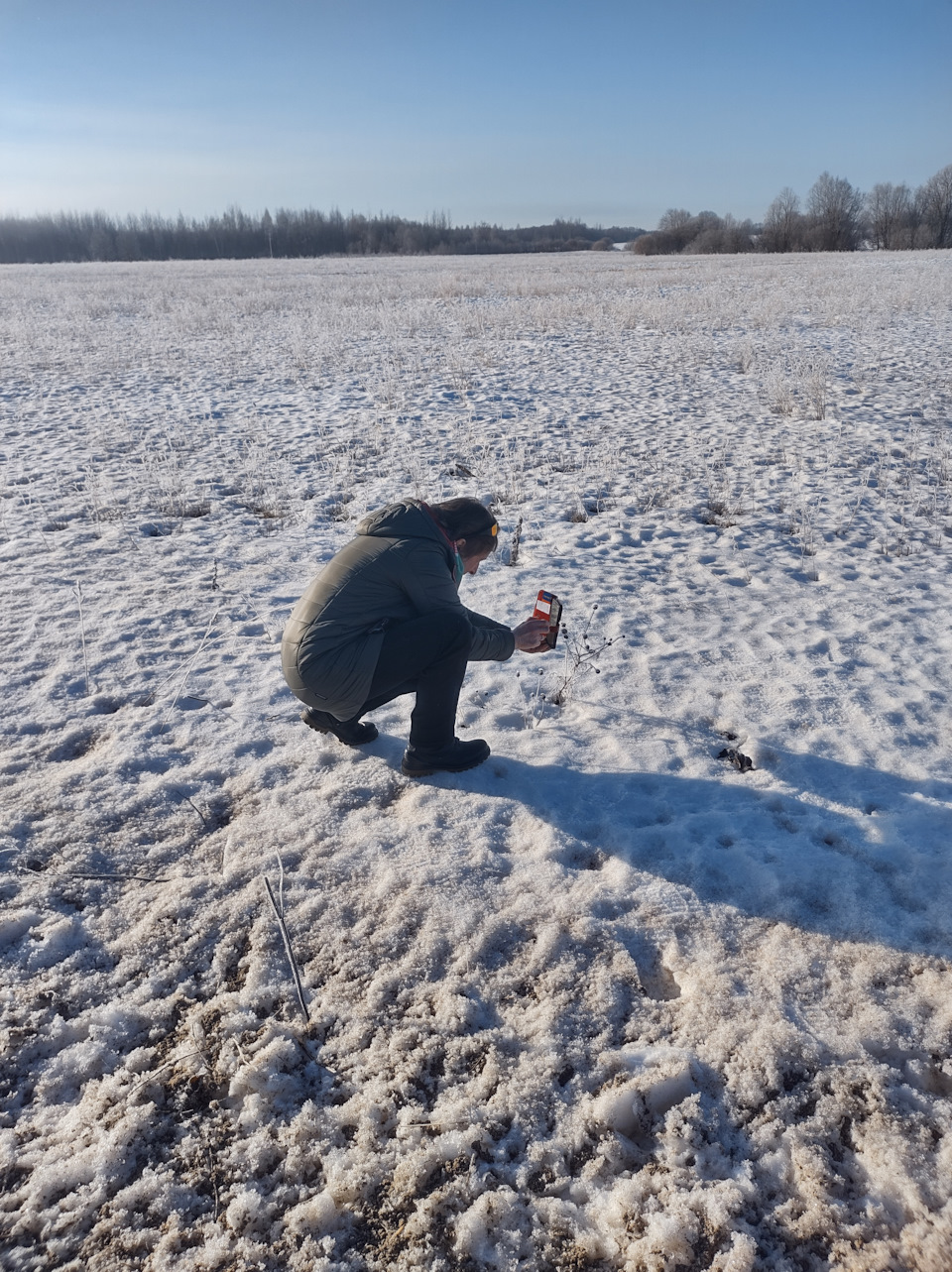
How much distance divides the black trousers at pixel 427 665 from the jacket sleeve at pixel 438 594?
64 millimetres

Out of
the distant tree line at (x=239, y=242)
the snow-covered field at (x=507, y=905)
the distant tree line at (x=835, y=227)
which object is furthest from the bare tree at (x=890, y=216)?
the snow-covered field at (x=507, y=905)

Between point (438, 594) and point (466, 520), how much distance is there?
0.40 m

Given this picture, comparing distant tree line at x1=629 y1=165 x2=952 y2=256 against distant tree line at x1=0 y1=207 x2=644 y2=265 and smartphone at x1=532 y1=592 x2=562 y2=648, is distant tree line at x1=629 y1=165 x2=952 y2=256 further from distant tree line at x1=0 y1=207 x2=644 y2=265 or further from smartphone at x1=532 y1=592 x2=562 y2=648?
smartphone at x1=532 y1=592 x2=562 y2=648

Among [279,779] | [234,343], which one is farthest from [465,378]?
[279,779]

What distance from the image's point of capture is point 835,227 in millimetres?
67938

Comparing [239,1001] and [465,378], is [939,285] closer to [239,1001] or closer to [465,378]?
[465,378]

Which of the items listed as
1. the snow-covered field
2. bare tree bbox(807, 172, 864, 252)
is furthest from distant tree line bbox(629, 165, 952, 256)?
the snow-covered field

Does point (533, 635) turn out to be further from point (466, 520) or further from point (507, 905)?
point (507, 905)

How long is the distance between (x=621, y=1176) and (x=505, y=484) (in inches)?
271

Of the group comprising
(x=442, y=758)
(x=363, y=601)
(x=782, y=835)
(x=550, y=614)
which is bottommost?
(x=782, y=835)

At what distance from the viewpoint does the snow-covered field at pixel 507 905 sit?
210 centimetres

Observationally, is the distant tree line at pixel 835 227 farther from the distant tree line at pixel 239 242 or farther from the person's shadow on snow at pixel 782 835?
the person's shadow on snow at pixel 782 835

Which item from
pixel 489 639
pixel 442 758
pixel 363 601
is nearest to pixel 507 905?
pixel 442 758

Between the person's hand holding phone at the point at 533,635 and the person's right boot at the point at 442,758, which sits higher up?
the person's hand holding phone at the point at 533,635
